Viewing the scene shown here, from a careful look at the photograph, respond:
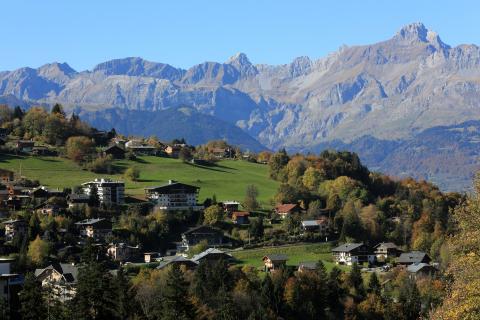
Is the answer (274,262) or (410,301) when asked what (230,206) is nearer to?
(274,262)

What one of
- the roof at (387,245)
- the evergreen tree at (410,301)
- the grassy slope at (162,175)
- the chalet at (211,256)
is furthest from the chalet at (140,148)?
the evergreen tree at (410,301)

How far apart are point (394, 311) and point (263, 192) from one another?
46.9 meters

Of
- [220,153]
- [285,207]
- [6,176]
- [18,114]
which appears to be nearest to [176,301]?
[285,207]

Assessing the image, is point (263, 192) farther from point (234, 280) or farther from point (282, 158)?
point (234, 280)

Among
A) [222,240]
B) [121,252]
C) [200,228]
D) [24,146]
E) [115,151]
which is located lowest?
[121,252]

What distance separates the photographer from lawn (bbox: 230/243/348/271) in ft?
260

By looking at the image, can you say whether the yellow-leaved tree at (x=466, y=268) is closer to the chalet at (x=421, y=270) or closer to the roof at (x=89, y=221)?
the chalet at (x=421, y=270)

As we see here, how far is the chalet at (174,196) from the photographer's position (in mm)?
95375

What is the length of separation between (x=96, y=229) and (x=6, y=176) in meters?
26.4

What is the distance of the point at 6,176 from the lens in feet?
335

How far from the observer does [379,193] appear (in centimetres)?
11812

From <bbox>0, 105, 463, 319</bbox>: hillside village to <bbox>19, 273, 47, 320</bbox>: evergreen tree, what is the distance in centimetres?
17

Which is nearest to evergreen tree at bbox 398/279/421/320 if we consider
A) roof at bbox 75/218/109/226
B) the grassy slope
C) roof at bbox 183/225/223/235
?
roof at bbox 183/225/223/235

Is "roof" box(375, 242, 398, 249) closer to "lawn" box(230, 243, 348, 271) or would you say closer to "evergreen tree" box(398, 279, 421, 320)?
"lawn" box(230, 243, 348, 271)
